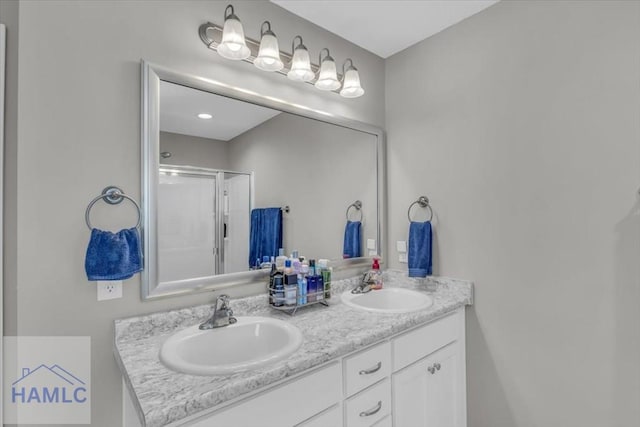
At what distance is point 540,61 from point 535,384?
64.2 inches

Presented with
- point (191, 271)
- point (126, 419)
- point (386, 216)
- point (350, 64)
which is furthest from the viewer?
point (386, 216)

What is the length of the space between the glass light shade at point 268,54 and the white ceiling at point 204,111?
0.67 feet

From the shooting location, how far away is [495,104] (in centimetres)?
173

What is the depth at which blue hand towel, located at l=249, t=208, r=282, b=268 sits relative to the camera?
1.61m

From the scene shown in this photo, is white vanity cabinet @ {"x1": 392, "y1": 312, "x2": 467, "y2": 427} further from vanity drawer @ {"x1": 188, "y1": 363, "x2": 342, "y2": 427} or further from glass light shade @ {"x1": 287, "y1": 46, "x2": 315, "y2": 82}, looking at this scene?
glass light shade @ {"x1": 287, "y1": 46, "x2": 315, "y2": 82}

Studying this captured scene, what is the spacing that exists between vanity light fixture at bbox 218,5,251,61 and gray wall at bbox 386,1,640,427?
123 cm

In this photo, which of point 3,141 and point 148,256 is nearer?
point 3,141

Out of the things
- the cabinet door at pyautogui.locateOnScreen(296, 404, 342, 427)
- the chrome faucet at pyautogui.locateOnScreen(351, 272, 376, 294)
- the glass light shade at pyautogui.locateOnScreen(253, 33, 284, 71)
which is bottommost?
the cabinet door at pyautogui.locateOnScreen(296, 404, 342, 427)

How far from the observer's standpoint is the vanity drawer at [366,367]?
3.94 ft

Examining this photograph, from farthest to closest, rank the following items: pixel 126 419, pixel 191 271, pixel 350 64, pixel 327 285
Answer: pixel 350 64
pixel 327 285
pixel 191 271
pixel 126 419

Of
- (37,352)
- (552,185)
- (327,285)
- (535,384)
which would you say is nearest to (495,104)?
(552,185)

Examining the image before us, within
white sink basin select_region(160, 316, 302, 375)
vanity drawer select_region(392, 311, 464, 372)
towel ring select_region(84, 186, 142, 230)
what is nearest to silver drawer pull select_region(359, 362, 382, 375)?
vanity drawer select_region(392, 311, 464, 372)

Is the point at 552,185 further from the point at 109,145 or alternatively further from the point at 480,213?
the point at 109,145

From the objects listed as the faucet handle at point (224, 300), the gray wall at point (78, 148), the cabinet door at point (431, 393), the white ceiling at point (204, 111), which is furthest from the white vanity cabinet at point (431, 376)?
the white ceiling at point (204, 111)
